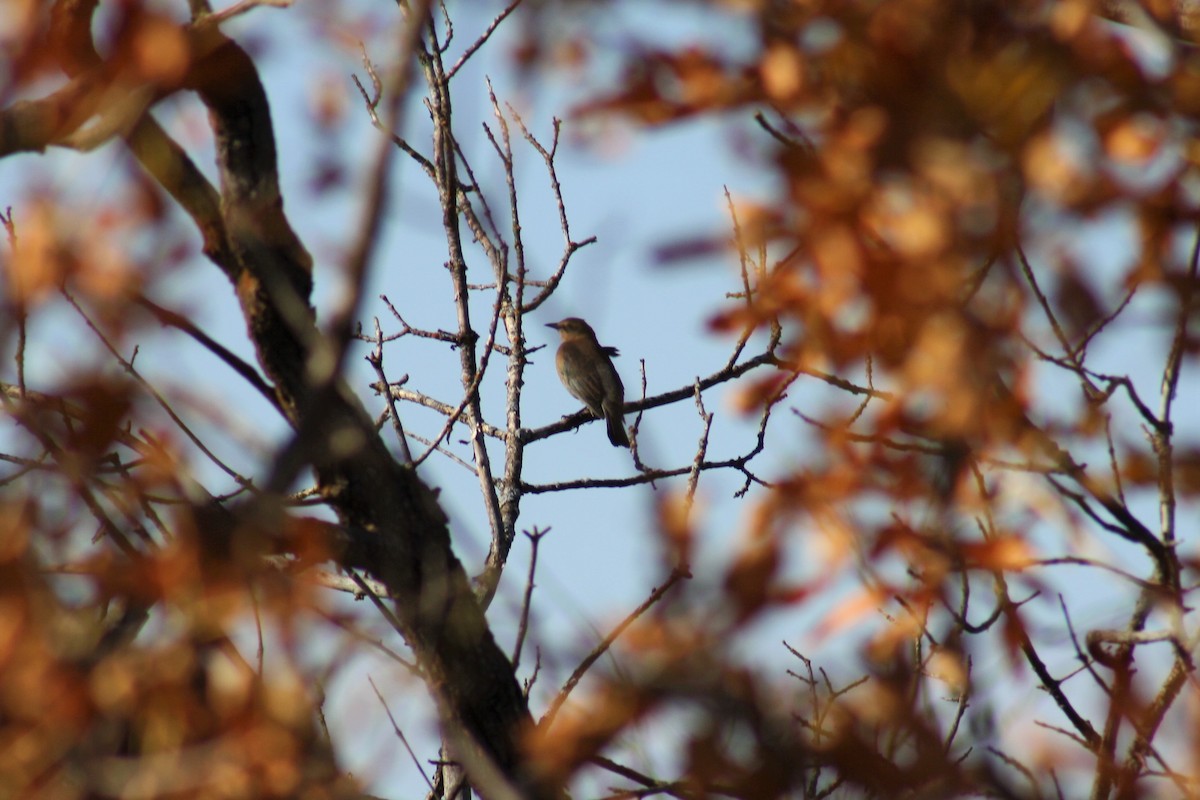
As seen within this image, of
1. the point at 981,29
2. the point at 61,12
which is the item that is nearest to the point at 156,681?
the point at 61,12

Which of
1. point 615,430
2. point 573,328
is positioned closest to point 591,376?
point 615,430

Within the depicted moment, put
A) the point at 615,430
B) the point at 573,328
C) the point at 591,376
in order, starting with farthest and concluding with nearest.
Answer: the point at 573,328
the point at 591,376
the point at 615,430

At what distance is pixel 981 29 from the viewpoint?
2.42 meters

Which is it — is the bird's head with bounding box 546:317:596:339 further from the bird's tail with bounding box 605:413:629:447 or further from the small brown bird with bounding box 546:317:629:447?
the bird's tail with bounding box 605:413:629:447

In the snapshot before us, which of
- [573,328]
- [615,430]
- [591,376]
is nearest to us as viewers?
[615,430]

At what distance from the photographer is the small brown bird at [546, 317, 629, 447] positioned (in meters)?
13.8

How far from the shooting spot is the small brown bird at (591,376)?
13773mm

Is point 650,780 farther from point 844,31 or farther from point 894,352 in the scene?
point 844,31

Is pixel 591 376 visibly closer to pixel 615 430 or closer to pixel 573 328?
pixel 615 430

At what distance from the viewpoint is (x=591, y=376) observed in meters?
14.2

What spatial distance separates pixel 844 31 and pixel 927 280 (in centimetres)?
55

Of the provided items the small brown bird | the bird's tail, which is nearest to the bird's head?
the small brown bird

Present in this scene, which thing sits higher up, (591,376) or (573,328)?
(573,328)

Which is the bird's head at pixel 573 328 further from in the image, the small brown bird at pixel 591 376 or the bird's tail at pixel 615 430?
the bird's tail at pixel 615 430
